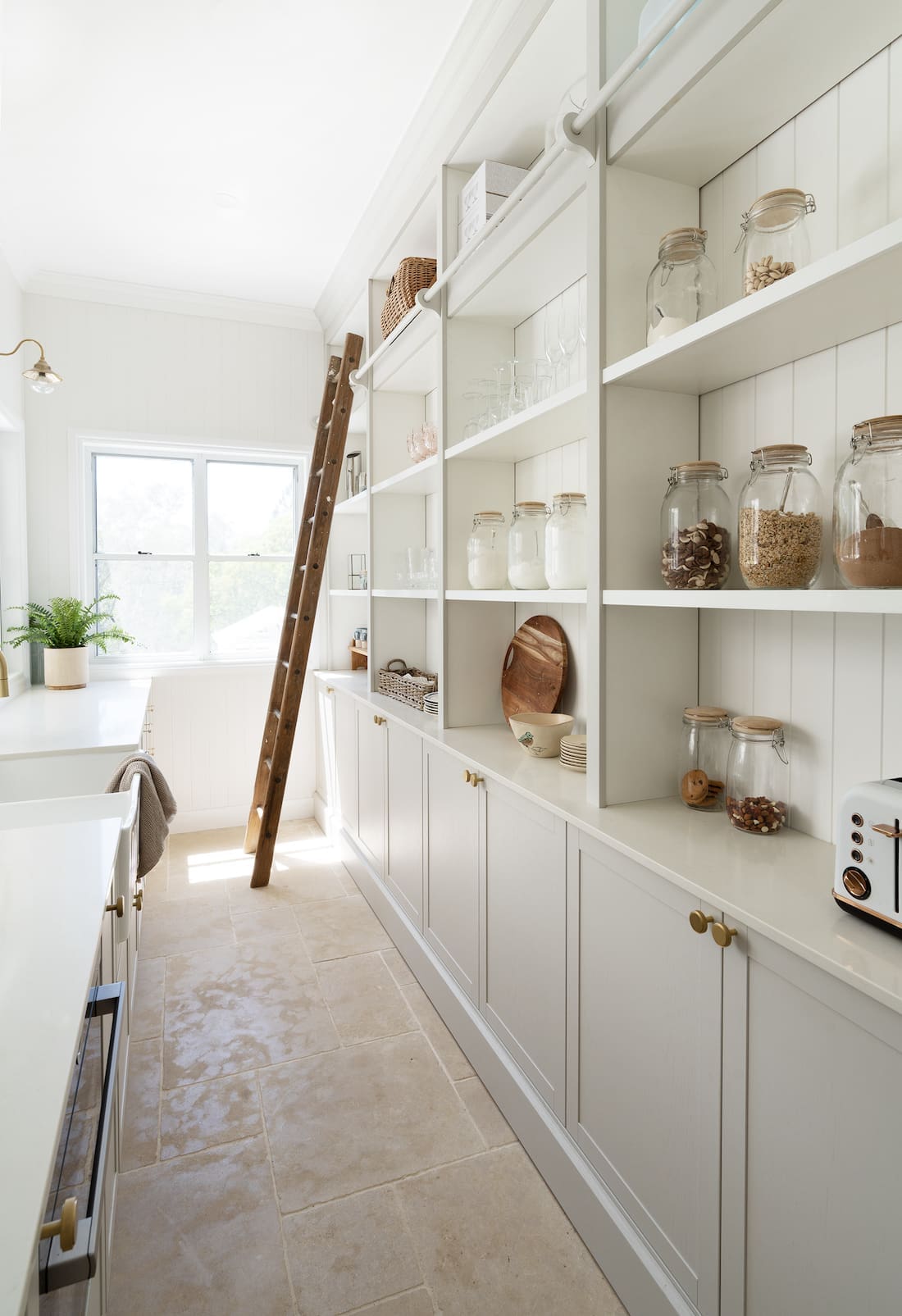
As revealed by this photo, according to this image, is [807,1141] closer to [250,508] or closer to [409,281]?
[409,281]

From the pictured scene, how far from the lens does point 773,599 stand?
1.14 m

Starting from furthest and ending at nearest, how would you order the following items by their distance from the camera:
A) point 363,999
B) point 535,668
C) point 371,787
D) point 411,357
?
1. point 371,787
2. point 411,357
3. point 363,999
4. point 535,668

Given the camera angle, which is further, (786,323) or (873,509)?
(786,323)

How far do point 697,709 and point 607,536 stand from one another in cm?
42

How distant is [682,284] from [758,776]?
3.32ft

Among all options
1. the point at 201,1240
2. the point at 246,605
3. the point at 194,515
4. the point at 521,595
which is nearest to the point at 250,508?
the point at 194,515

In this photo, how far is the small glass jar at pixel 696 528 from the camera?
142cm

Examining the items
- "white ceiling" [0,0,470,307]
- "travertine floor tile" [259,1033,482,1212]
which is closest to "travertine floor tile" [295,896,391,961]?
"travertine floor tile" [259,1033,482,1212]

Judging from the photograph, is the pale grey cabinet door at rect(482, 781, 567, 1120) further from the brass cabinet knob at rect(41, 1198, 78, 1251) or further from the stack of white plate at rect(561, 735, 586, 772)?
the brass cabinet knob at rect(41, 1198, 78, 1251)

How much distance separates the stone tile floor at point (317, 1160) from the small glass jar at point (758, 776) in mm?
973

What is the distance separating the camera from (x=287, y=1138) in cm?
184

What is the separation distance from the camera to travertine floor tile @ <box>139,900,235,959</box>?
2.82 m

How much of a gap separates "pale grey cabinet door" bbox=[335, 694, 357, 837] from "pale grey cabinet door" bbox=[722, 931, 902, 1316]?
247 centimetres

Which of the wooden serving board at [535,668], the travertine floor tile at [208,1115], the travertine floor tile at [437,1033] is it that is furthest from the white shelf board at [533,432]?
the travertine floor tile at [208,1115]
